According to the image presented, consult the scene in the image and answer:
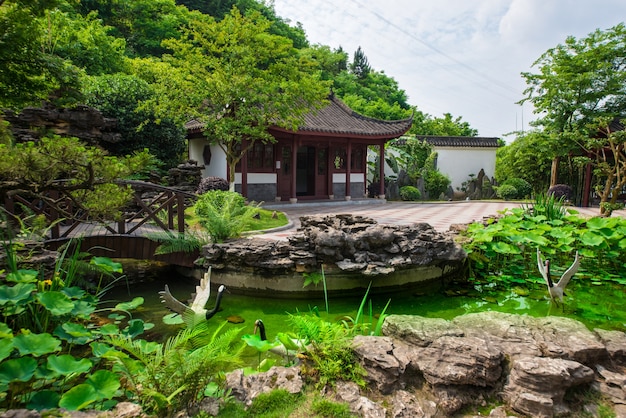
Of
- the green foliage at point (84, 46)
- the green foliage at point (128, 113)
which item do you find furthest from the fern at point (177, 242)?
the green foliage at point (84, 46)

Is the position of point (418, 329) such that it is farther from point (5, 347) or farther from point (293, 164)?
point (293, 164)

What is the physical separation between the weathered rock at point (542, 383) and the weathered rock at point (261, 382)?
4.42 feet

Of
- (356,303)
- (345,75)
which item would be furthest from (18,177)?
(345,75)

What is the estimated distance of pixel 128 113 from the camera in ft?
37.0

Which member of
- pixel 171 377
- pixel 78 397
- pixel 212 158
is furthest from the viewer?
pixel 212 158

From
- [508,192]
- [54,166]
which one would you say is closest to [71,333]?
[54,166]

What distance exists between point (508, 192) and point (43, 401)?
19.0 meters

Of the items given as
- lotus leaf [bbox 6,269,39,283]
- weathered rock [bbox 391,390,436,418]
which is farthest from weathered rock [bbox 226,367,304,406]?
lotus leaf [bbox 6,269,39,283]

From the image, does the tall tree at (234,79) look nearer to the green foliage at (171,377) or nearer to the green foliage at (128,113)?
the green foliage at (128,113)

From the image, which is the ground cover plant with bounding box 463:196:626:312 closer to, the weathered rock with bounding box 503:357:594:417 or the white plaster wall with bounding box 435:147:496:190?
the weathered rock with bounding box 503:357:594:417

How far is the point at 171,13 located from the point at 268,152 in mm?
13553

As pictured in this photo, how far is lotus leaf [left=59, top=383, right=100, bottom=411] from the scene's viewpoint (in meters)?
1.70

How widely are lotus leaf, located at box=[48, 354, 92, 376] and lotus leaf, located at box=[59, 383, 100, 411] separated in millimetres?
131

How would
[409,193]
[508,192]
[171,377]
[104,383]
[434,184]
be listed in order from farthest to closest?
[434,184], [508,192], [409,193], [171,377], [104,383]
